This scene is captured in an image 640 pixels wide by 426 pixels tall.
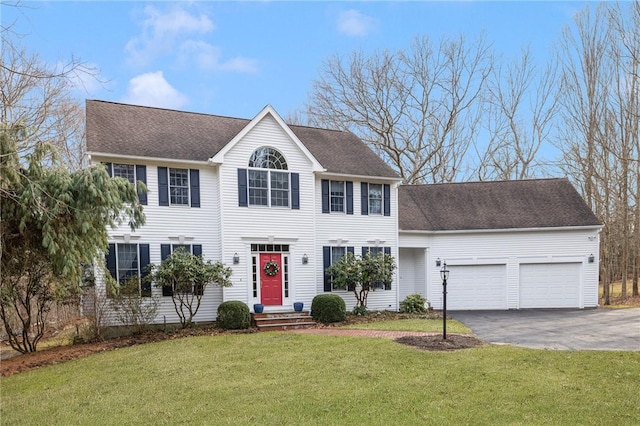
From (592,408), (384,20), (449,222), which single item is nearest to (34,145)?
(592,408)

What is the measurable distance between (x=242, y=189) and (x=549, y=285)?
535 inches

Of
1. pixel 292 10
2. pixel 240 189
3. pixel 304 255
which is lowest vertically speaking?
pixel 304 255

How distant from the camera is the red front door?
577 inches

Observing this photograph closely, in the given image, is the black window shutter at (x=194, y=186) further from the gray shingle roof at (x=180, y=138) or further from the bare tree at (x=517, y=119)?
the bare tree at (x=517, y=119)

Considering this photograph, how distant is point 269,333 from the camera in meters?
12.2

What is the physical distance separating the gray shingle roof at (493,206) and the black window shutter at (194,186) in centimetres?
847

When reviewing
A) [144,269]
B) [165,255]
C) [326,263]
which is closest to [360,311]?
[326,263]

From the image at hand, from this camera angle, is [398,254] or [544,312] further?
[398,254]

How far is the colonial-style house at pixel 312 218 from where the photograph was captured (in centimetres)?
1373

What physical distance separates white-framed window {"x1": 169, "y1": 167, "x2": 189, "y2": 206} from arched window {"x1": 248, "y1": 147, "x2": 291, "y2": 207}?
2.19 meters

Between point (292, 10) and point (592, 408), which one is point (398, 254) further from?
point (592, 408)

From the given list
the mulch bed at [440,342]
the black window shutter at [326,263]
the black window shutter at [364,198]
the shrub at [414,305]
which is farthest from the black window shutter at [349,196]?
the mulch bed at [440,342]

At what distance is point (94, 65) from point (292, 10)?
879cm

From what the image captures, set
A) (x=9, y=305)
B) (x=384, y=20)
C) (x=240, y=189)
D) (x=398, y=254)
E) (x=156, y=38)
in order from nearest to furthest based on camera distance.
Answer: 1. (x=9, y=305)
2. (x=156, y=38)
3. (x=240, y=189)
4. (x=384, y=20)
5. (x=398, y=254)
